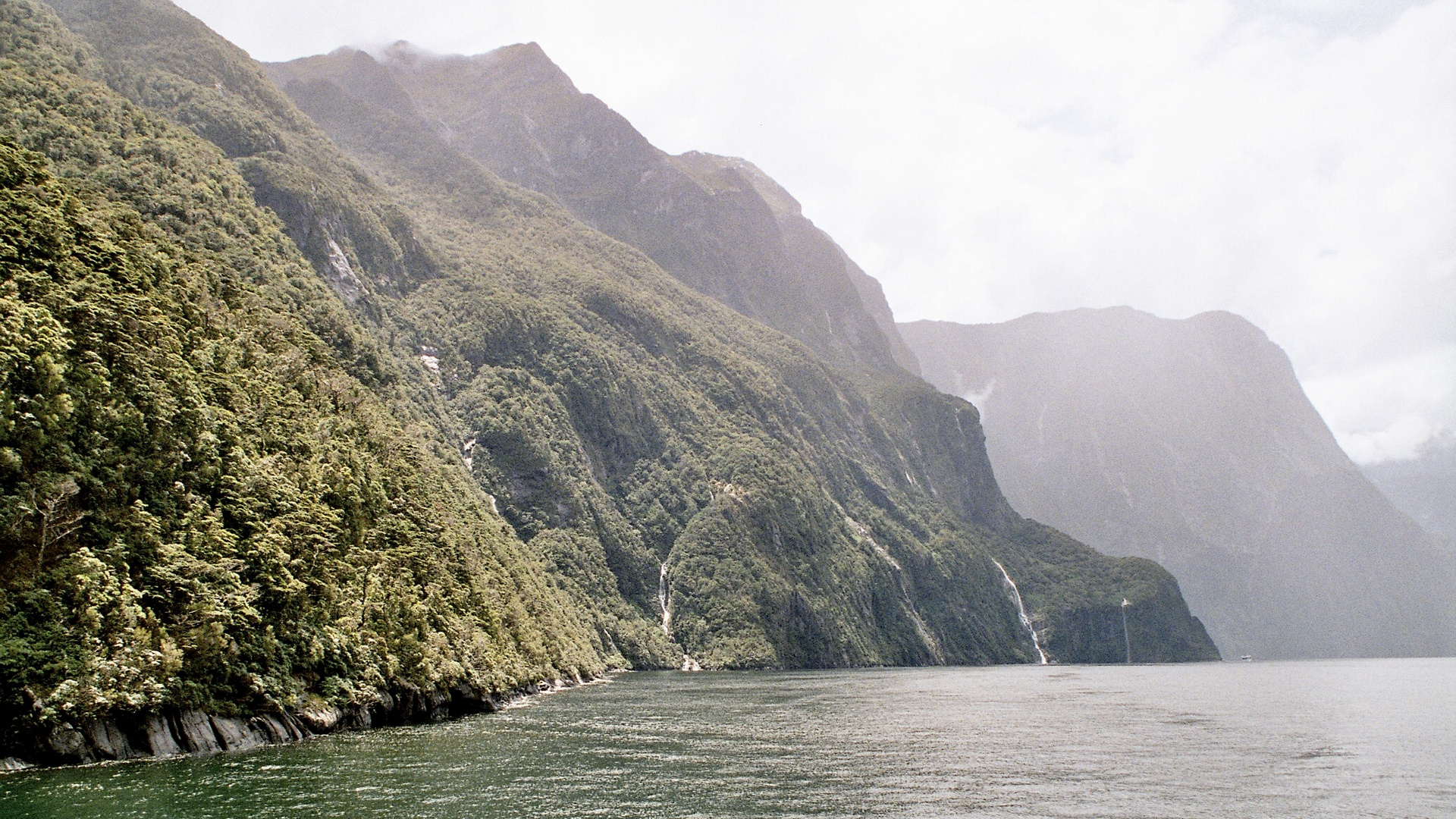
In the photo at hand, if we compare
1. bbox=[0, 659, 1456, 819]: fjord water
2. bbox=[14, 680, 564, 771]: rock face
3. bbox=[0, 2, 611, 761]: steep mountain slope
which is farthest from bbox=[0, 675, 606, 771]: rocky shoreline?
bbox=[0, 659, 1456, 819]: fjord water

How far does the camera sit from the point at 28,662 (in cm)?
3966

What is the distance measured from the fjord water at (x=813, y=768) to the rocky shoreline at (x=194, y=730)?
138cm

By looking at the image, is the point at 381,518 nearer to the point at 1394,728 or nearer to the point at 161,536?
the point at 161,536

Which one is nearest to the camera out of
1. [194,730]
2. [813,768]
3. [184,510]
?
[194,730]

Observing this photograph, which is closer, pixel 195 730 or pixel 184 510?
pixel 195 730

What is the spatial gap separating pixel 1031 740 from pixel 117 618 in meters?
55.0

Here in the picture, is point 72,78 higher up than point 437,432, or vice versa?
point 72,78

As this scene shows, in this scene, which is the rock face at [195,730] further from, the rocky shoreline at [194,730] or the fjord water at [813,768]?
the fjord water at [813,768]

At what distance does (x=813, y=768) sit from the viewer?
5128 cm

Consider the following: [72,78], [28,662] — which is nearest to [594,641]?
[72,78]

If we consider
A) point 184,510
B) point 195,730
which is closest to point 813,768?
point 195,730

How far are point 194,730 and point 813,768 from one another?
31057mm

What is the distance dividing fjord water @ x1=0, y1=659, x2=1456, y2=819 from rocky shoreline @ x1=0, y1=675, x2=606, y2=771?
1.38 metres

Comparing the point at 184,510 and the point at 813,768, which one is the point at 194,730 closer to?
the point at 184,510
